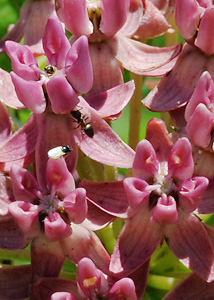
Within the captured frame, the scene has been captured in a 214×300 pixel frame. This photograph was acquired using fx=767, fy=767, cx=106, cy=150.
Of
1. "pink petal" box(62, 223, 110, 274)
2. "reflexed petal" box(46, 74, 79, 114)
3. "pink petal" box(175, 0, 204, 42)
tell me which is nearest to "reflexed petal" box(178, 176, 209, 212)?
"pink petal" box(62, 223, 110, 274)

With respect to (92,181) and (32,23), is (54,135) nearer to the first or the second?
(92,181)

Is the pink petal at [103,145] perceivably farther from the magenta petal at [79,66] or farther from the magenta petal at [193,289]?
the magenta petal at [193,289]

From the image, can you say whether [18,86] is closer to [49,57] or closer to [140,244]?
[49,57]

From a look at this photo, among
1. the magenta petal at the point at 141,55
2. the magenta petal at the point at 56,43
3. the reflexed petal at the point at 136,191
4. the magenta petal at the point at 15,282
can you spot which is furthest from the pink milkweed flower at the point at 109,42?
the magenta petal at the point at 15,282

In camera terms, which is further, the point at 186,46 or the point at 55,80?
the point at 186,46

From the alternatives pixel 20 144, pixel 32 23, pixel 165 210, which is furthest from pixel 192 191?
pixel 32 23

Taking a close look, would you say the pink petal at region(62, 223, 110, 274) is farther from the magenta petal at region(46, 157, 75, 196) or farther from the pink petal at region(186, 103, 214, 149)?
the pink petal at region(186, 103, 214, 149)

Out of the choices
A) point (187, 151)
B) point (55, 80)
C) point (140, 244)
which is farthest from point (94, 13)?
point (140, 244)
